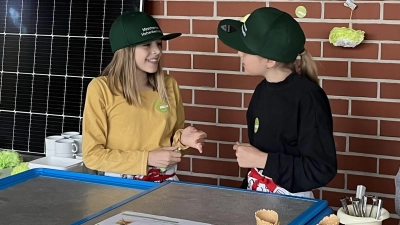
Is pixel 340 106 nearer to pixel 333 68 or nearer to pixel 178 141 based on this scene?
pixel 333 68

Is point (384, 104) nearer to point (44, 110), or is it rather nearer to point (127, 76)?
point (127, 76)

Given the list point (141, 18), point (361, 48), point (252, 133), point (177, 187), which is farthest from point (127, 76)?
point (361, 48)

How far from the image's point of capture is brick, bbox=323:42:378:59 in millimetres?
2666

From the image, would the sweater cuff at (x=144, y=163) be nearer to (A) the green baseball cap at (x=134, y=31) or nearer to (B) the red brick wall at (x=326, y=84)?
(A) the green baseball cap at (x=134, y=31)

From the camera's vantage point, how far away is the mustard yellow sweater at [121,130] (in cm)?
238

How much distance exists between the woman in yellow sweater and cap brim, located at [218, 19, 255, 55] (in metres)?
0.31

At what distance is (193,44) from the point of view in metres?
3.03

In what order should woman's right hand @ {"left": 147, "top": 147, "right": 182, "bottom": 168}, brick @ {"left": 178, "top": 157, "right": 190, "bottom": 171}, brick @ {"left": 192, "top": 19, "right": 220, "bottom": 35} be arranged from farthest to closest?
brick @ {"left": 178, "top": 157, "right": 190, "bottom": 171}
brick @ {"left": 192, "top": 19, "right": 220, "bottom": 35}
woman's right hand @ {"left": 147, "top": 147, "right": 182, "bottom": 168}

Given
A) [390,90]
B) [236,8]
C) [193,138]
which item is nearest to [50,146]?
[193,138]

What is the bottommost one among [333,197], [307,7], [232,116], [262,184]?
[333,197]

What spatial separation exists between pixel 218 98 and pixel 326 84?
0.50 meters

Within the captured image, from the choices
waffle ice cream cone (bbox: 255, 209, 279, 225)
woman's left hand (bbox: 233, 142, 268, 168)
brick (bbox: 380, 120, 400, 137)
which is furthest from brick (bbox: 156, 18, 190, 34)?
waffle ice cream cone (bbox: 255, 209, 279, 225)

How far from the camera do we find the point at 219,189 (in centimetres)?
179

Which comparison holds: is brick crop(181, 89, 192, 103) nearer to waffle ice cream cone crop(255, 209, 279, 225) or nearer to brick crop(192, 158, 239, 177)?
brick crop(192, 158, 239, 177)
